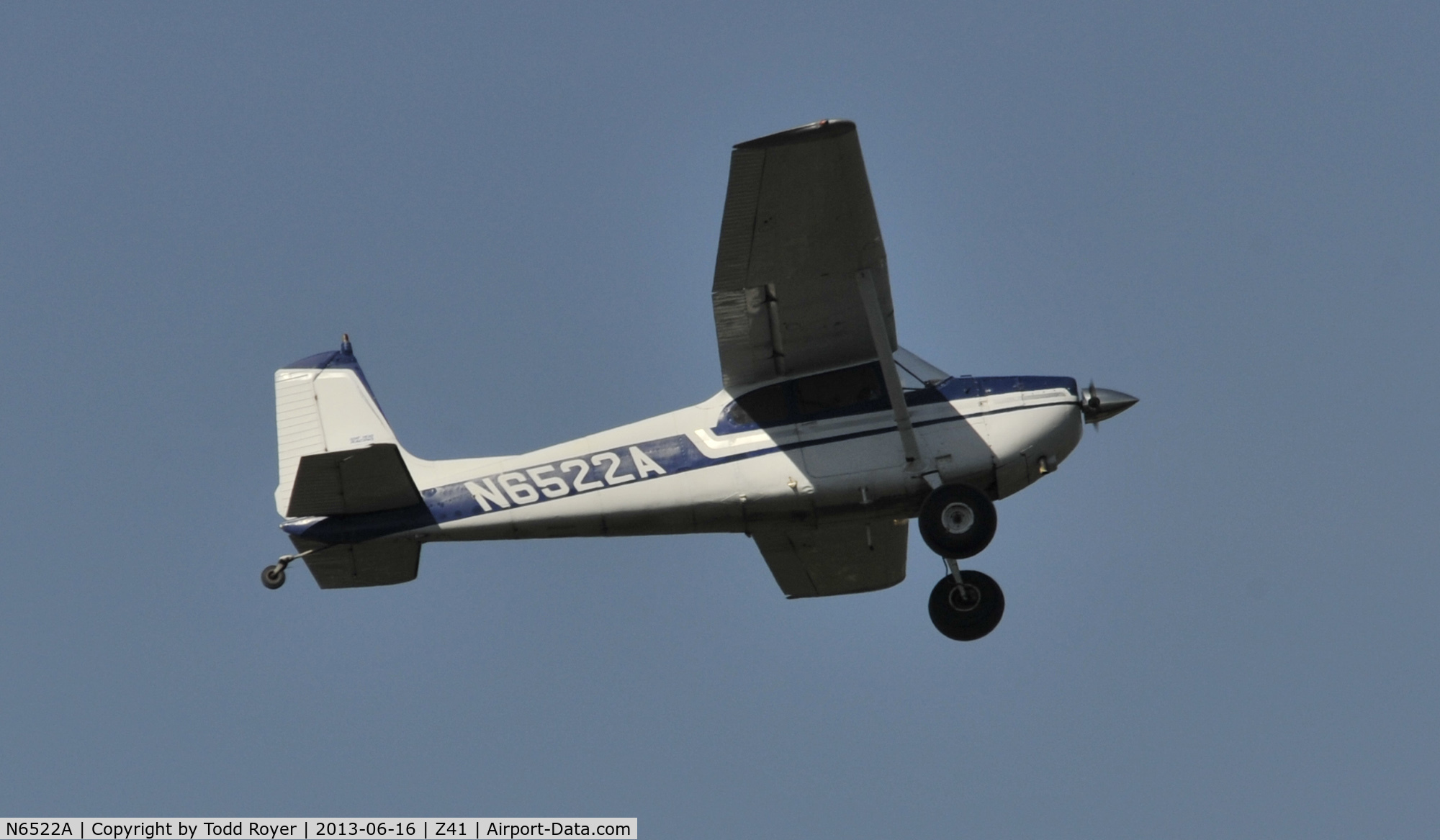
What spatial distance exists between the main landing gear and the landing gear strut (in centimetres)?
566

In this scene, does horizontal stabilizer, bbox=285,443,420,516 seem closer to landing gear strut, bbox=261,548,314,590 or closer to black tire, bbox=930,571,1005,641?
landing gear strut, bbox=261,548,314,590

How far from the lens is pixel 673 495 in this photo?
52.2 ft

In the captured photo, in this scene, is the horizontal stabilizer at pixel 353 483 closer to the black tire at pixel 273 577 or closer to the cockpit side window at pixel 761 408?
the black tire at pixel 273 577

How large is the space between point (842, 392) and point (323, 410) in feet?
16.4

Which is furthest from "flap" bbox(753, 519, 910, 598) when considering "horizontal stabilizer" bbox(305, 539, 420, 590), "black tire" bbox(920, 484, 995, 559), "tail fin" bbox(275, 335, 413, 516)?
"tail fin" bbox(275, 335, 413, 516)

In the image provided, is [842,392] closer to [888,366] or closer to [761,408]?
[888,366]

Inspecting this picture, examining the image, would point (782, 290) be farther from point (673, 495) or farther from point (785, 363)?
point (673, 495)

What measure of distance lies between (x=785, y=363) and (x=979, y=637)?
10.2ft

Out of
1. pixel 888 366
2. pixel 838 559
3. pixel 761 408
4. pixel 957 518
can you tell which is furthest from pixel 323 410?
pixel 957 518

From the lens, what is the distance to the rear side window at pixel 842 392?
16109 millimetres

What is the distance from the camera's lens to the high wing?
562 inches

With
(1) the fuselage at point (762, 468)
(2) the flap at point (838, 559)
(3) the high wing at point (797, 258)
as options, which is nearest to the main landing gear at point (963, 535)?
(1) the fuselage at point (762, 468)

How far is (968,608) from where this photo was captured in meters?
16.5

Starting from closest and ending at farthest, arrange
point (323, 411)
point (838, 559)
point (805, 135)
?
point (805, 135), point (323, 411), point (838, 559)
